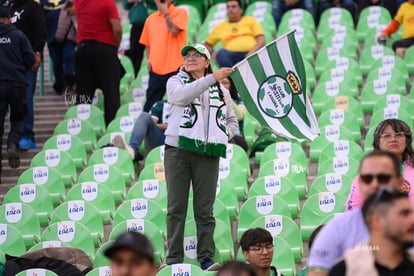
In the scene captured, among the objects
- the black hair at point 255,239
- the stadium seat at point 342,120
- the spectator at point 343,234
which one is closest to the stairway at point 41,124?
the stadium seat at point 342,120

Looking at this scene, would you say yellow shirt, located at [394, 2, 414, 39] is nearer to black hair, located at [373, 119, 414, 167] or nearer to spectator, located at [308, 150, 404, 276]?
black hair, located at [373, 119, 414, 167]

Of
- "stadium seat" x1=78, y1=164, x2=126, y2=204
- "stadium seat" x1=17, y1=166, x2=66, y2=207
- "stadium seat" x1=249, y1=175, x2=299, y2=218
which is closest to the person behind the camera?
"stadium seat" x1=249, y1=175, x2=299, y2=218

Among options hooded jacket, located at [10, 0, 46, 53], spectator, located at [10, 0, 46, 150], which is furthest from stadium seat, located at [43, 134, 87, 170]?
hooded jacket, located at [10, 0, 46, 53]

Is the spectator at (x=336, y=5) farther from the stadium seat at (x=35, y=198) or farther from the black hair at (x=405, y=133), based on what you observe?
the black hair at (x=405, y=133)

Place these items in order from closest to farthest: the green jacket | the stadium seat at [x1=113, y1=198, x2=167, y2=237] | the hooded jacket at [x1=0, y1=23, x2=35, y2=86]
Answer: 1. the stadium seat at [x1=113, y1=198, x2=167, y2=237]
2. the hooded jacket at [x1=0, y1=23, x2=35, y2=86]
3. the green jacket

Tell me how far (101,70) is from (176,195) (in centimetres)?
378

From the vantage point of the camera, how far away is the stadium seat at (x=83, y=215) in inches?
385

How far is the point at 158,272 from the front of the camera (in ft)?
27.3

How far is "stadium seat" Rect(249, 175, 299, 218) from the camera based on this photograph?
9906 mm

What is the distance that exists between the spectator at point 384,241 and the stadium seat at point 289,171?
518 cm

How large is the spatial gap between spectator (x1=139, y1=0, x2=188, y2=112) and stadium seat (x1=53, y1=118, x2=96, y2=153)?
1.94 ft

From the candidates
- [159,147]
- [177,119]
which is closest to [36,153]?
[159,147]

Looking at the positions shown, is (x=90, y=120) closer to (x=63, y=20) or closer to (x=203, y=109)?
(x=63, y=20)

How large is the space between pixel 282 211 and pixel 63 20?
5011 millimetres
